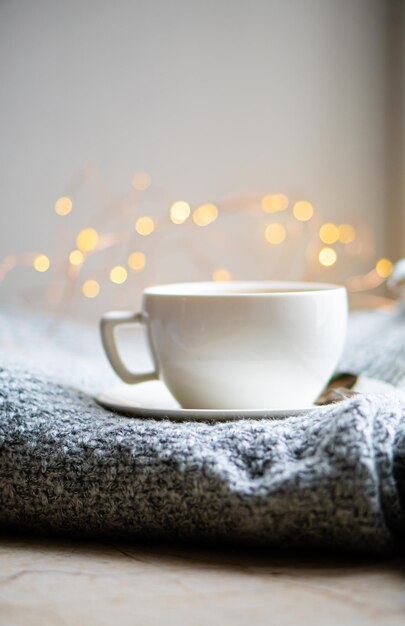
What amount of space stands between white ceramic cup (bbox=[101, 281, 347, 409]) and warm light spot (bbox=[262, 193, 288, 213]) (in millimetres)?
1002

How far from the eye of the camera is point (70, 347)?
888 mm

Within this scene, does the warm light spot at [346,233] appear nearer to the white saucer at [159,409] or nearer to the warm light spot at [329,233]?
the warm light spot at [329,233]

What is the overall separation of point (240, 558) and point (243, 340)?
14cm

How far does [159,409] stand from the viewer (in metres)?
0.41

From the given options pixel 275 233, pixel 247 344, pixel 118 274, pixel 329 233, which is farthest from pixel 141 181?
pixel 247 344

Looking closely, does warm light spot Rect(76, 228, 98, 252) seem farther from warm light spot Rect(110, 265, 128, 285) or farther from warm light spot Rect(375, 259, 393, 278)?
warm light spot Rect(375, 259, 393, 278)

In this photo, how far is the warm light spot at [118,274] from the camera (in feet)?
5.18

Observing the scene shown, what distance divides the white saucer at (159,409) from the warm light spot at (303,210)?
1113mm

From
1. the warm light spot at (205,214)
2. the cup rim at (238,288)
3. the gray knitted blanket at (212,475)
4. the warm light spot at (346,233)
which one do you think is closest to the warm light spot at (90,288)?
the warm light spot at (205,214)

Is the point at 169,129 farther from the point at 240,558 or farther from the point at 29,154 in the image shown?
the point at 240,558

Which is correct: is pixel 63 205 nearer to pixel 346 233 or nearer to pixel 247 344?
pixel 346 233

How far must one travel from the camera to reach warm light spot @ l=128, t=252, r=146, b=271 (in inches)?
61.9

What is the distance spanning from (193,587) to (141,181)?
136cm

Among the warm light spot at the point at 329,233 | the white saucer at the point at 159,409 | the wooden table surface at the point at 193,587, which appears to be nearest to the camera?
the wooden table surface at the point at 193,587
